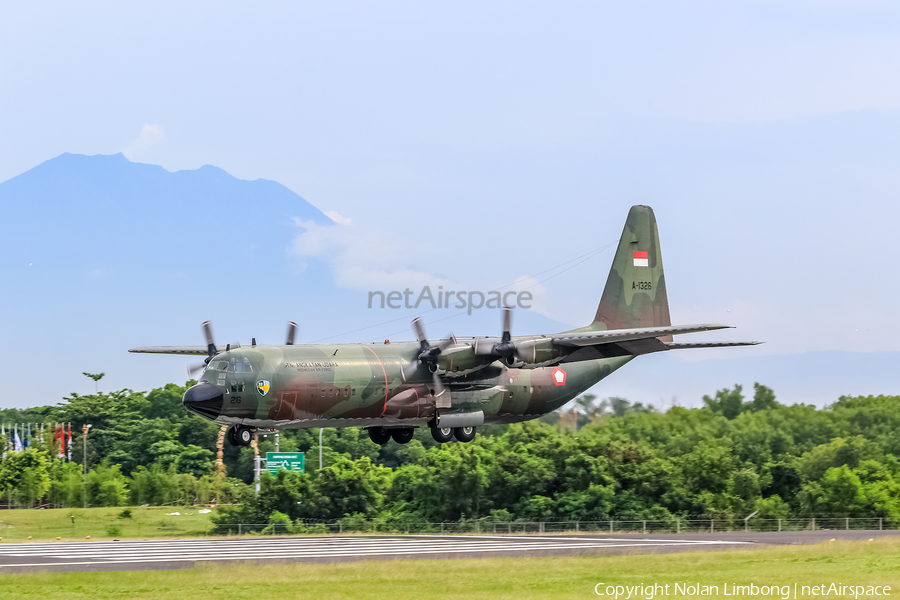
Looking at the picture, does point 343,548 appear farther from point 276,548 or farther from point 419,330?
point 419,330

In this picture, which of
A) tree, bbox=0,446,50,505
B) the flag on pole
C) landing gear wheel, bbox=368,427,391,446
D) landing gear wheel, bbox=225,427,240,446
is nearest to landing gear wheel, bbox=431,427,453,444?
landing gear wheel, bbox=368,427,391,446

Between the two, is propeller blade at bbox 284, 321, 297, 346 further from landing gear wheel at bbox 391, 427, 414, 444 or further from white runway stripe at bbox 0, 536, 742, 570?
white runway stripe at bbox 0, 536, 742, 570

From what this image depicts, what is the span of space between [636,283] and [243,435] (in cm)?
2325

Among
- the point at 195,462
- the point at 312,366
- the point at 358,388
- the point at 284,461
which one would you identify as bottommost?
the point at 195,462

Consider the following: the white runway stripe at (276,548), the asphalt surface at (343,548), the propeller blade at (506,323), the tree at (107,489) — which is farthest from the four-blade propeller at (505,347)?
the tree at (107,489)

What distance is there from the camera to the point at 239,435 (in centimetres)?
4053

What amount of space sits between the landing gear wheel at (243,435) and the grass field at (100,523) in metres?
42.4

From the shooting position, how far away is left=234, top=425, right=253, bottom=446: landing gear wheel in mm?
40344

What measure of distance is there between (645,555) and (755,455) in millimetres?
37069

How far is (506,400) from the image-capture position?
Result: 4625 centimetres

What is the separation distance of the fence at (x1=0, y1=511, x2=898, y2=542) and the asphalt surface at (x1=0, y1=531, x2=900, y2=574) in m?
4.35

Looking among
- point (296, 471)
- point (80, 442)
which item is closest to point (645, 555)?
point (296, 471)

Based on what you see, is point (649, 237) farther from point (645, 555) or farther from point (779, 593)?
point (779, 593)

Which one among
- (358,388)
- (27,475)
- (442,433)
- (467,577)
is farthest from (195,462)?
(358,388)
